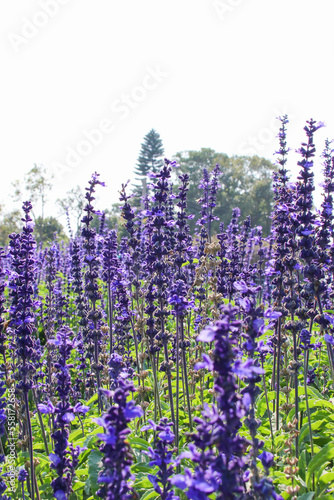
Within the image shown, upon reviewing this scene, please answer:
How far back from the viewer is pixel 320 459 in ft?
11.3

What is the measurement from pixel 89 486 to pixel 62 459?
1.43 m

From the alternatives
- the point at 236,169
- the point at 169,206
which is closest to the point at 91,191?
the point at 169,206

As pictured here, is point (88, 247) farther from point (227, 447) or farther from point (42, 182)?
point (42, 182)

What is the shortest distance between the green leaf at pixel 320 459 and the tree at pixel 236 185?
5161 cm

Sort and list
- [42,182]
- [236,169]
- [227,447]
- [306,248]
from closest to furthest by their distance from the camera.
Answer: [227,447], [306,248], [42,182], [236,169]

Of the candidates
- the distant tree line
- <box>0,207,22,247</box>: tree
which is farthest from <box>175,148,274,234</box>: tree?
<box>0,207,22,247</box>: tree

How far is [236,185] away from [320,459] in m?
64.7

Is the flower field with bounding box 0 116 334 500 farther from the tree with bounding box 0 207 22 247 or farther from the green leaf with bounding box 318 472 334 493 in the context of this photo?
the tree with bounding box 0 207 22 247

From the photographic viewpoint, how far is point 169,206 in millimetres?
9406

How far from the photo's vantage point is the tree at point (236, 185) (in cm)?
5853

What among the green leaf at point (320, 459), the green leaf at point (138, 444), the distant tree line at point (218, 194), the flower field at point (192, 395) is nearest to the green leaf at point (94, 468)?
the flower field at point (192, 395)

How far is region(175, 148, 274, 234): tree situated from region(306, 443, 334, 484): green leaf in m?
51.6

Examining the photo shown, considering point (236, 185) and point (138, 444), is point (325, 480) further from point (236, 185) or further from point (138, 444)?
point (236, 185)

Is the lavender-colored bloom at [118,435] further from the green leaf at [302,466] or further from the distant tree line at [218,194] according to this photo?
the distant tree line at [218,194]
